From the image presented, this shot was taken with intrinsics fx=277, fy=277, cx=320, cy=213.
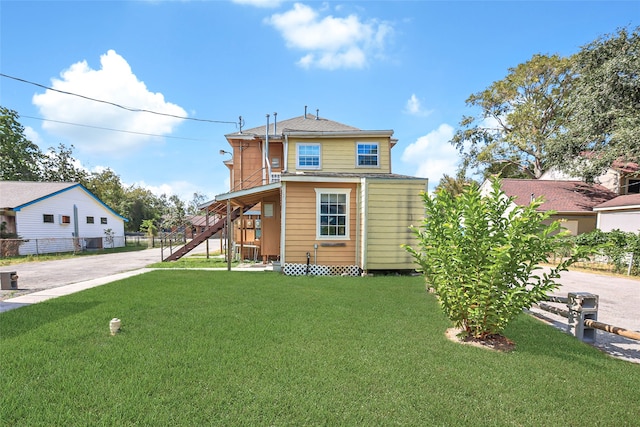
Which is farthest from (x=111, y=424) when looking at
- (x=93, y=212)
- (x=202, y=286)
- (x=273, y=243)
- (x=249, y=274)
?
(x=93, y=212)

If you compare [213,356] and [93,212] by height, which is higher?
[93,212]

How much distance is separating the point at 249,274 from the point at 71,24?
33.3 feet

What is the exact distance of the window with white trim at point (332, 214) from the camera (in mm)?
9914

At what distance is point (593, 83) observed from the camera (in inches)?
624

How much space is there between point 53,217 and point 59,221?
0.46 meters

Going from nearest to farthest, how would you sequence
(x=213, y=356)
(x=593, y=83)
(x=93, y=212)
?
1. (x=213, y=356)
2. (x=593, y=83)
3. (x=93, y=212)

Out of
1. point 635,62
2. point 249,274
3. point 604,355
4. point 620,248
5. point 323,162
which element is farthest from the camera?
point 635,62

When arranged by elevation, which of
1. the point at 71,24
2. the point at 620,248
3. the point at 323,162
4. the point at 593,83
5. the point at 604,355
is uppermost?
the point at 593,83

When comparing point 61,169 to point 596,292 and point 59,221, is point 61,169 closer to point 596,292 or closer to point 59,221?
point 59,221

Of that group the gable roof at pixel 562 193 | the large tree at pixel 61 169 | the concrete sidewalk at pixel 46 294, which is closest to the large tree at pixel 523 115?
the gable roof at pixel 562 193

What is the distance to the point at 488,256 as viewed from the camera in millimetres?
3994

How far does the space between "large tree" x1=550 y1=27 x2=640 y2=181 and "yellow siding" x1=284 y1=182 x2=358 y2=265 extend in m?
15.1

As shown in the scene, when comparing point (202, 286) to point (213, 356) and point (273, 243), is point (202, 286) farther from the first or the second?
point (273, 243)

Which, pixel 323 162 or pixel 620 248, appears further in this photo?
pixel 323 162
